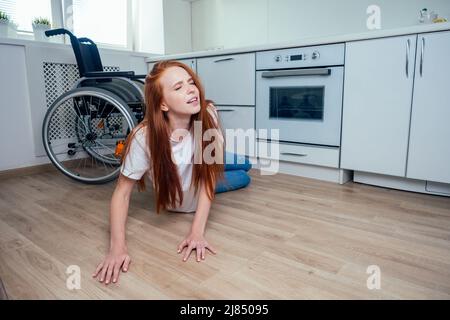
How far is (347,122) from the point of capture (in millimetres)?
1798

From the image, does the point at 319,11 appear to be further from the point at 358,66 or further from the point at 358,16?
the point at 358,66

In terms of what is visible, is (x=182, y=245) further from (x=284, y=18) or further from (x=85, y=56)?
(x=284, y=18)

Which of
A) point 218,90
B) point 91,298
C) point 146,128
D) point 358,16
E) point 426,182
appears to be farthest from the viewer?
point 218,90

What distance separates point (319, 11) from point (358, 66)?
0.89m

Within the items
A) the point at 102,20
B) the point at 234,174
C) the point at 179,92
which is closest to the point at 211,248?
the point at 179,92

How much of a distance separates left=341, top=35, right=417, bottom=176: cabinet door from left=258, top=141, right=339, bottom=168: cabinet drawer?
0.08 meters

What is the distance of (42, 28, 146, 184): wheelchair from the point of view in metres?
1.81

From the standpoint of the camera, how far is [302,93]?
1.96 meters

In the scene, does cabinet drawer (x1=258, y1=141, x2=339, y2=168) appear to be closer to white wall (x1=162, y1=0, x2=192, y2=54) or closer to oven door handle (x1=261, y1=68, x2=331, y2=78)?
oven door handle (x1=261, y1=68, x2=331, y2=78)

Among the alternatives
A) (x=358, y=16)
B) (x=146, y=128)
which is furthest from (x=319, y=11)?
(x=146, y=128)

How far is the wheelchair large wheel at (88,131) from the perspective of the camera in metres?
1.78

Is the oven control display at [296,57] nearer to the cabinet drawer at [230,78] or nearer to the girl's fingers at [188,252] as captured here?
the cabinet drawer at [230,78]

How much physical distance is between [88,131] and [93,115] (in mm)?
101

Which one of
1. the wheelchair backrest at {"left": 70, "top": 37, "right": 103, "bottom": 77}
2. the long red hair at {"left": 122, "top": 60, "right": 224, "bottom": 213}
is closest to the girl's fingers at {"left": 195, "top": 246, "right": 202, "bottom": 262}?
the long red hair at {"left": 122, "top": 60, "right": 224, "bottom": 213}
